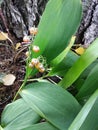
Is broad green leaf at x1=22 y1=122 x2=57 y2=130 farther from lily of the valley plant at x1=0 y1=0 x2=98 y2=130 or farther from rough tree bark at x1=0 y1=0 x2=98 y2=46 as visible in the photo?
rough tree bark at x1=0 y1=0 x2=98 y2=46

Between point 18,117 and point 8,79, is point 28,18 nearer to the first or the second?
point 8,79

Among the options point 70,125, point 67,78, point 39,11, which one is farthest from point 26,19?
point 70,125

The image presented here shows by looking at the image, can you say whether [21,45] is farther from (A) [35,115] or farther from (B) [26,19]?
(A) [35,115]

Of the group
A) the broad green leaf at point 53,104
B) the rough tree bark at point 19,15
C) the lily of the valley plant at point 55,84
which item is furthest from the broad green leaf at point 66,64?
the rough tree bark at point 19,15

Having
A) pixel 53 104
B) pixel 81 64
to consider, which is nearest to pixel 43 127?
pixel 53 104

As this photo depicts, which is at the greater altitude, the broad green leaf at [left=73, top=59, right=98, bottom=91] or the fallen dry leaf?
the broad green leaf at [left=73, top=59, right=98, bottom=91]

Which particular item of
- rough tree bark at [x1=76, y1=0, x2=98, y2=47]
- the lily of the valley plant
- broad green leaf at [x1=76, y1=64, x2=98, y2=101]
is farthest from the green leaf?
rough tree bark at [x1=76, y1=0, x2=98, y2=47]

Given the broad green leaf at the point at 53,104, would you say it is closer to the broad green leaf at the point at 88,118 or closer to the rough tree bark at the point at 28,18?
the broad green leaf at the point at 88,118
